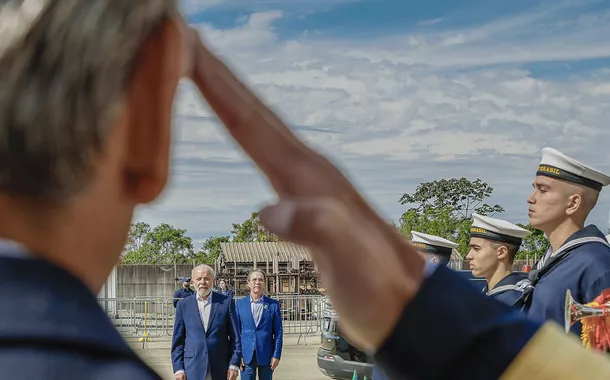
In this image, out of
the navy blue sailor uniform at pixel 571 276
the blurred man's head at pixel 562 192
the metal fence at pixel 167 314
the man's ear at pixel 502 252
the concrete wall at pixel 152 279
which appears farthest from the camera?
the concrete wall at pixel 152 279

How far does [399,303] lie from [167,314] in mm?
18654

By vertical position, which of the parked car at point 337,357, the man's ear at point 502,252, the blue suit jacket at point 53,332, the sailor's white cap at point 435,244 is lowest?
the parked car at point 337,357

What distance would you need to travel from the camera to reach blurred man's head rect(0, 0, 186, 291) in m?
0.61

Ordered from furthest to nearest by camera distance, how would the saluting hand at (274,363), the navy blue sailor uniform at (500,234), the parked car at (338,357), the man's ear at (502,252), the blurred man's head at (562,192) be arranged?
the parked car at (338,357)
the saluting hand at (274,363)
the man's ear at (502,252)
the navy blue sailor uniform at (500,234)
the blurred man's head at (562,192)

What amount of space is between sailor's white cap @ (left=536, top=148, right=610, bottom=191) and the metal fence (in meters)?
12.0

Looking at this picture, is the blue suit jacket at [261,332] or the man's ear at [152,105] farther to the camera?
the blue suit jacket at [261,332]

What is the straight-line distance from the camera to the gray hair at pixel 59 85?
0.61 meters

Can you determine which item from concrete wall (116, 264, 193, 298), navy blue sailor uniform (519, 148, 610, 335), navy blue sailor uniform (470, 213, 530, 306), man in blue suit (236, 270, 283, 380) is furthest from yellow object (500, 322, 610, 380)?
concrete wall (116, 264, 193, 298)

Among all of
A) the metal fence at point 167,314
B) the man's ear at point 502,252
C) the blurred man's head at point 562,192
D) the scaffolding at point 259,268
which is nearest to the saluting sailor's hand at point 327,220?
the blurred man's head at point 562,192

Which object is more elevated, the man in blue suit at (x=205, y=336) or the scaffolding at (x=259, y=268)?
the scaffolding at (x=259, y=268)

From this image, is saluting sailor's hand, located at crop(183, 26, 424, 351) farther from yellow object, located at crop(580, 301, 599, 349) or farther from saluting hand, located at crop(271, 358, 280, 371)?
saluting hand, located at crop(271, 358, 280, 371)

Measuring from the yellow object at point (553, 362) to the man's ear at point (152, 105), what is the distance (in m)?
0.31

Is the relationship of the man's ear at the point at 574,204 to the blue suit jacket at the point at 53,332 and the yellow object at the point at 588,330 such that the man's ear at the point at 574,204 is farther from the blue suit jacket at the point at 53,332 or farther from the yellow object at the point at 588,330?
the blue suit jacket at the point at 53,332

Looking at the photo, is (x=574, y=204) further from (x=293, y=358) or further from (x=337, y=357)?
(x=293, y=358)
